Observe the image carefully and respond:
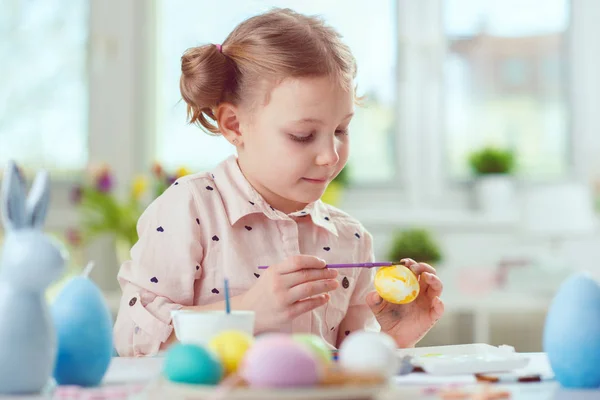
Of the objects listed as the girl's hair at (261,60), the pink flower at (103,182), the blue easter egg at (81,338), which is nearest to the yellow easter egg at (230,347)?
the blue easter egg at (81,338)

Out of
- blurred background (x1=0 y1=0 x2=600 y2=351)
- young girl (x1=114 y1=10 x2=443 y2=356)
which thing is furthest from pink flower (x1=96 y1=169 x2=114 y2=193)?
young girl (x1=114 y1=10 x2=443 y2=356)

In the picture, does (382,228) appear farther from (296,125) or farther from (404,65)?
(296,125)

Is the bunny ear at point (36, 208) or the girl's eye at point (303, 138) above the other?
the girl's eye at point (303, 138)

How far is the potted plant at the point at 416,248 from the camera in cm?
336

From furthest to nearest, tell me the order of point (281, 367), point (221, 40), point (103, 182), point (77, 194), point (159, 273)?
point (221, 40) → point (77, 194) → point (103, 182) → point (159, 273) → point (281, 367)

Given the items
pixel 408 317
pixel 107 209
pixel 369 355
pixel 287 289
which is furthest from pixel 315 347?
pixel 107 209

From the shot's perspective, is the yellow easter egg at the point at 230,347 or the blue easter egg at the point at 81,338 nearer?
the yellow easter egg at the point at 230,347

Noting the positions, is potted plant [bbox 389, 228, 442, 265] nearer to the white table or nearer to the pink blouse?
the pink blouse

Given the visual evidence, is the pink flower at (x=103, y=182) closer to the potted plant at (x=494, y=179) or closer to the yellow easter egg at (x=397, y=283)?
the potted plant at (x=494, y=179)

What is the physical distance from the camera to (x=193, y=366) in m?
0.66

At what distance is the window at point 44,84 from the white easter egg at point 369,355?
120 inches

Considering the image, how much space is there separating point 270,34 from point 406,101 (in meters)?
2.40

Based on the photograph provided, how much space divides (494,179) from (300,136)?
2.46 meters

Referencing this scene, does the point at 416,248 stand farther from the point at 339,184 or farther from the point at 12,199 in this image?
the point at 12,199
